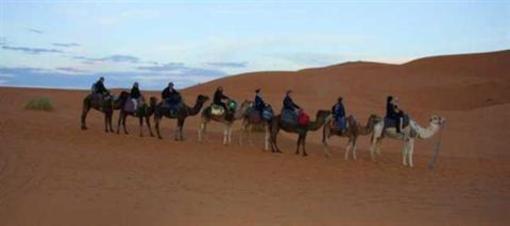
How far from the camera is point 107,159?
21312 millimetres

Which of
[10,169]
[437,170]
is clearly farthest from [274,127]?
[10,169]

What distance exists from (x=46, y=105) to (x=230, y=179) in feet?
86.8

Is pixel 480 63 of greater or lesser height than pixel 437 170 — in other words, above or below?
above

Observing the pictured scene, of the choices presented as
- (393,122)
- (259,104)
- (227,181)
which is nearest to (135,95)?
(259,104)

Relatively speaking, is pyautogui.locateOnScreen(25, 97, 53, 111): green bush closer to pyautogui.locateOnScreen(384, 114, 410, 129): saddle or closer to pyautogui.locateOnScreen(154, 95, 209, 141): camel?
pyautogui.locateOnScreen(154, 95, 209, 141): camel

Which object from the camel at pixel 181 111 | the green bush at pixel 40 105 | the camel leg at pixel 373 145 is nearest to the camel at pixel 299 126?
the camel leg at pixel 373 145

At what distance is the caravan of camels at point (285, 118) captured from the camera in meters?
24.5

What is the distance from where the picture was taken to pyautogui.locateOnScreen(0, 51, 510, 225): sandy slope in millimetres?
14398

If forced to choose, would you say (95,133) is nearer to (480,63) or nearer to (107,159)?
(107,159)

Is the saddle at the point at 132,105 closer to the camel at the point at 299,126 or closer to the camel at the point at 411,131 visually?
the camel at the point at 299,126

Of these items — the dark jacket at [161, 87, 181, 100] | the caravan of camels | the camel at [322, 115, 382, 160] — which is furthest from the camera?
the dark jacket at [161, 87, 181, 100]

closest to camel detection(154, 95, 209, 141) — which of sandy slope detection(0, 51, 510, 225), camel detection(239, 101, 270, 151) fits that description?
sandy slope detection(0, 51, 510, 225)

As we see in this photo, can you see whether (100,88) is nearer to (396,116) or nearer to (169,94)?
(169,94)

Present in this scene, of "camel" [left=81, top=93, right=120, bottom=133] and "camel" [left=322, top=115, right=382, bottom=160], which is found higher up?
"camel" [left=81, top=93, right=120, bottom=133]
